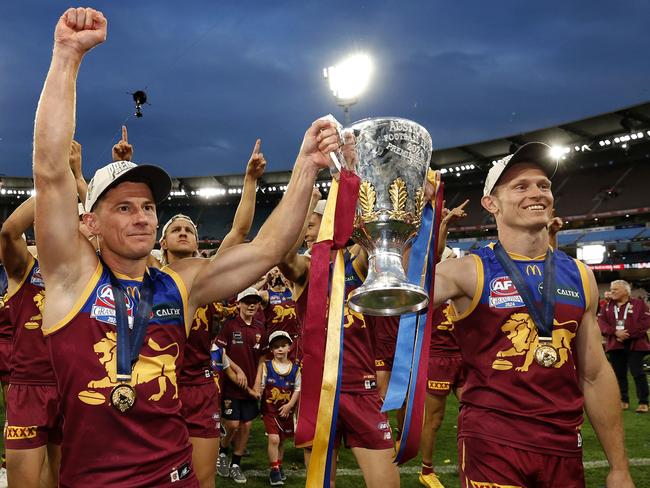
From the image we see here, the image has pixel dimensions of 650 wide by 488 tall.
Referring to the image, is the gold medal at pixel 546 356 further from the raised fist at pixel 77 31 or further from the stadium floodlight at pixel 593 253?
the stadium floodlight at pixel 593 253

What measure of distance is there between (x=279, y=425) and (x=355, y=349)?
2.51m

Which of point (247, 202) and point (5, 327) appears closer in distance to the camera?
point (247, 202)

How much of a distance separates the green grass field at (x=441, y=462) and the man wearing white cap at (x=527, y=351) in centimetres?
335

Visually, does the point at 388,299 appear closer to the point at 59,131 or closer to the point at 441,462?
the point at 59,131

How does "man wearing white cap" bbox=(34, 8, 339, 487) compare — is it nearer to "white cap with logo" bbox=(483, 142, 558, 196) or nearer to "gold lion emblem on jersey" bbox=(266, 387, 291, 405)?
"white cap with logo" bbox=(483, 142, 558, 196)

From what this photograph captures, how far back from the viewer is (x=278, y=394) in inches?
273

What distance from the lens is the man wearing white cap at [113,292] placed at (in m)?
2.19

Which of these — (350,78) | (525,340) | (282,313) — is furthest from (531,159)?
(282,313)

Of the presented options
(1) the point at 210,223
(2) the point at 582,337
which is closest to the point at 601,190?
(1) the point at 210,223

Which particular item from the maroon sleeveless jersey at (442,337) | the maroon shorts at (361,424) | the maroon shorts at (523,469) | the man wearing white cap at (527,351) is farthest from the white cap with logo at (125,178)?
the maroon sleeveless jersey at (442,337)

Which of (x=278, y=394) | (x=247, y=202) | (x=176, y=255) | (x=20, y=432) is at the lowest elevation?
(x=20, y=432)

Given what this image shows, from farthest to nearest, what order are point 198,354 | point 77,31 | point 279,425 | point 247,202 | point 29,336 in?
point 279,425, point 198,354, point 29,336, point 247,202, point 77,31

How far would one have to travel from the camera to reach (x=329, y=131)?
7.49 ft

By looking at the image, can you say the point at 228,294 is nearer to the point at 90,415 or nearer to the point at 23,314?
the point at 90,415
